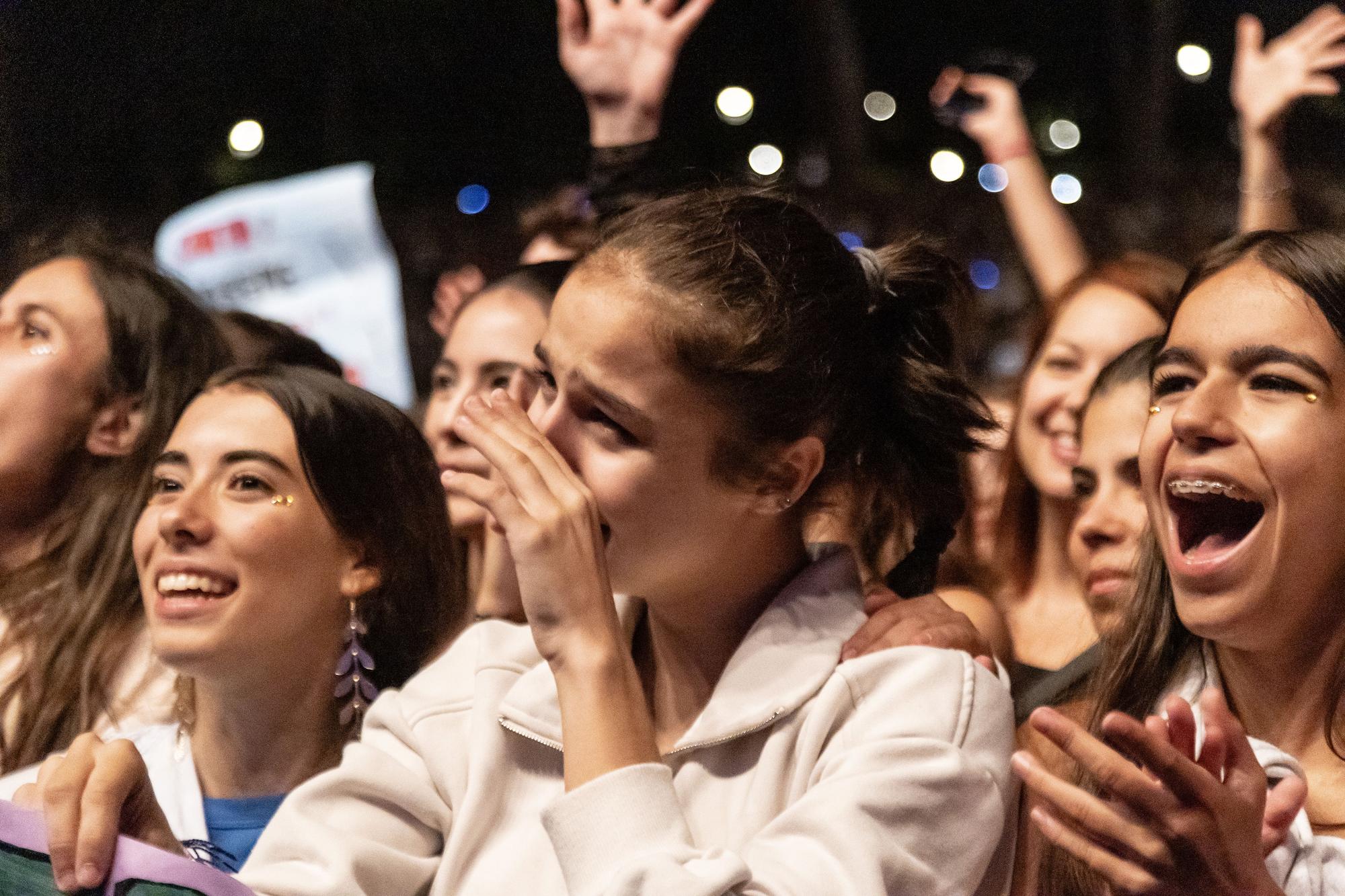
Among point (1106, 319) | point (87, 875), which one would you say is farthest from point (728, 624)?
point (1106, 319)

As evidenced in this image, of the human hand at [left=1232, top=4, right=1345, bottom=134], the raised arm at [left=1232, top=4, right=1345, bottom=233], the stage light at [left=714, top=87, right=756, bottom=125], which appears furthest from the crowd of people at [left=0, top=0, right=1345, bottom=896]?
the stage light at [left=714, top=87, right=756, bottom=125]

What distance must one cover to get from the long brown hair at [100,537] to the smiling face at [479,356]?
0.35 meters

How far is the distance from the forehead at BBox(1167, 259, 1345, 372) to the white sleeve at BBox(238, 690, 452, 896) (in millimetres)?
813

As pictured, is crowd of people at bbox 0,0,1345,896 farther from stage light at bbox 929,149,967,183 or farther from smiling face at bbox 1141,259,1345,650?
stage light at bbox 929,149,967,183

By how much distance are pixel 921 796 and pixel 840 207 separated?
357cm

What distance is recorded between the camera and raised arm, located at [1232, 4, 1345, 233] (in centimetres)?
232

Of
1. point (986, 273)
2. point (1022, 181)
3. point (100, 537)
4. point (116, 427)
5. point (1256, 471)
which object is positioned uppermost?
point (1256, 471)

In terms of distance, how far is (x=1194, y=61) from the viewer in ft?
12.1

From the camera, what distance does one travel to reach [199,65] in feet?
8.63

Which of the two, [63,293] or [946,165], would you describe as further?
[946,165]

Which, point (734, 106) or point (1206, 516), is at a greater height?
point (1206, 516)

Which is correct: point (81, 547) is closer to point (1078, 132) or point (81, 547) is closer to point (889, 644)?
point (889, 644)

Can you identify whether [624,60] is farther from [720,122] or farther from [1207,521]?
[720,122]

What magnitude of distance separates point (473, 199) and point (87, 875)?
158 inches
